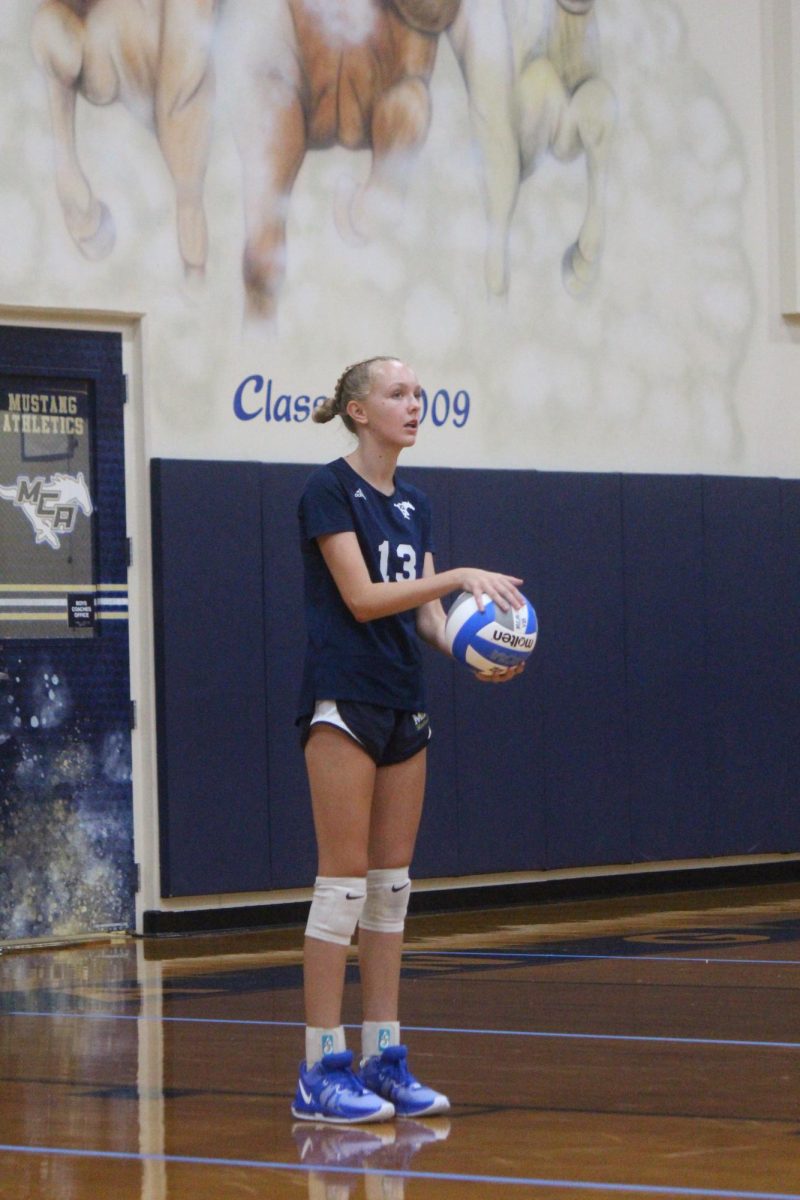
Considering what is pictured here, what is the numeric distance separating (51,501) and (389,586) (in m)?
3.85

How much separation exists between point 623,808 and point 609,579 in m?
1.04

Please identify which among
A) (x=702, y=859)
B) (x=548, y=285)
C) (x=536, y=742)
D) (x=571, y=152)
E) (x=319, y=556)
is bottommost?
(x=702, y=859)

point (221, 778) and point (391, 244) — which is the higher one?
point (391, 244)

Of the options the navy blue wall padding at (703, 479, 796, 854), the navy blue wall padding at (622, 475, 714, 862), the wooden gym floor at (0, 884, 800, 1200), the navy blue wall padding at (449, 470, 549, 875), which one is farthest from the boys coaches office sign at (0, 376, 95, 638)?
the navy blue wall padding at (703, 479, 796, 854)

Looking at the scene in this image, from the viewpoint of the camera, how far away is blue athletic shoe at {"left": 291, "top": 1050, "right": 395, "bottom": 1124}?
3777mm

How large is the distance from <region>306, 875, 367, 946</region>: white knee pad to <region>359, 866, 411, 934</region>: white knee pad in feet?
0.30

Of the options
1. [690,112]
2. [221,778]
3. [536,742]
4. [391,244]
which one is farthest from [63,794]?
[690,112]

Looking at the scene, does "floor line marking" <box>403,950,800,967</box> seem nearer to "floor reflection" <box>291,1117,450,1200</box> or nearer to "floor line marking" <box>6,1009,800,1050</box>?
"floor line marking" <box>6,1009,800,1050</box>

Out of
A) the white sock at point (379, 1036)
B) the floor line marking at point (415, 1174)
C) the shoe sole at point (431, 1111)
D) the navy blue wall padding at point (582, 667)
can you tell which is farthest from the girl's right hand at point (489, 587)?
the navy blue wall padding at point (582, 667)

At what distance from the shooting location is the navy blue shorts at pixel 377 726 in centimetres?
390

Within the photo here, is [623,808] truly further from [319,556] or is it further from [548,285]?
[319,556]

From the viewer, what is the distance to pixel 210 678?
7.66 meters

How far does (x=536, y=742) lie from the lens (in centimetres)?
848

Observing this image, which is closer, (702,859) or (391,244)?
(391,244)
